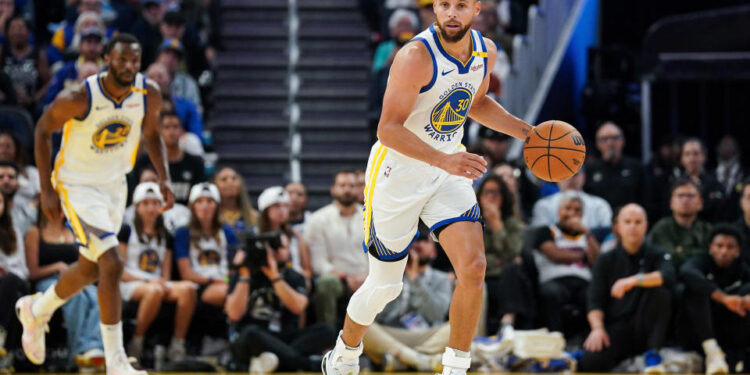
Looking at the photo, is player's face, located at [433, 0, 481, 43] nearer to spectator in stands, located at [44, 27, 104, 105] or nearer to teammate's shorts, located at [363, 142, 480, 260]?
teammate's shorts, located at [363, 142, 480, 260]

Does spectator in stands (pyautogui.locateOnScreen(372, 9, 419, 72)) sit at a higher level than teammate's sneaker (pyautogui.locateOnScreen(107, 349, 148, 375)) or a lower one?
higher

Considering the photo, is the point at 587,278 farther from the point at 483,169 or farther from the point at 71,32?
the point at 71,32

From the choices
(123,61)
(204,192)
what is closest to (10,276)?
(204,192)

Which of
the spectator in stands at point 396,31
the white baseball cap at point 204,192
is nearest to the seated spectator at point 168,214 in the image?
the white baseball cap at point 204,192

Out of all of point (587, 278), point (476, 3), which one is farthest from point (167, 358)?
point (476, 3)

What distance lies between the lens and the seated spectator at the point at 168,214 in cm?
921

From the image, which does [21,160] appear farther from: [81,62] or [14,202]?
[81,62]

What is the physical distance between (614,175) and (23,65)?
607 centimetres

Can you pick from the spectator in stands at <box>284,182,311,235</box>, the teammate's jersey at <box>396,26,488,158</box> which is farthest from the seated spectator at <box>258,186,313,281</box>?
the teammate's jersey at <box>396,26,488,158</box>

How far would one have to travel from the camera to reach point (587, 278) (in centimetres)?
932

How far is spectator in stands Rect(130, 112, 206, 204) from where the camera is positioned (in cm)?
995

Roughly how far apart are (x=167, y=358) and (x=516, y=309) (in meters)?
2.79

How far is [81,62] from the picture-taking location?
1094 cm

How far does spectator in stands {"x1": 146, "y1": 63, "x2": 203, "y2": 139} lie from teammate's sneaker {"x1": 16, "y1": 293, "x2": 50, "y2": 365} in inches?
148
